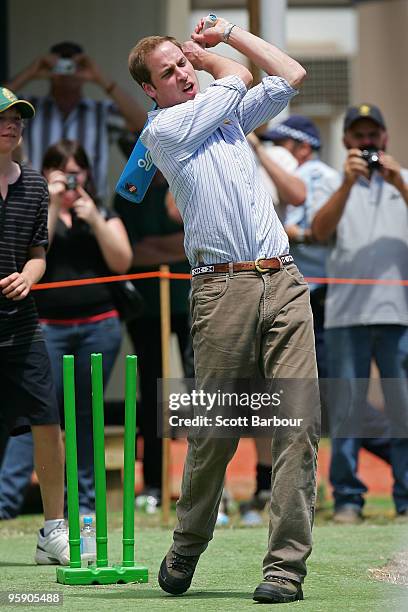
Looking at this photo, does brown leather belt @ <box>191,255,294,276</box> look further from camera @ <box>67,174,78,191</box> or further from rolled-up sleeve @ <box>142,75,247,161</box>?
camera @ <box>67,174,78,191</box>

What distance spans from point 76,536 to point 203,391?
0.77 meters

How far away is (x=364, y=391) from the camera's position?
810cm

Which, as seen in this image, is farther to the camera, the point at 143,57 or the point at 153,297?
the point at 153,297

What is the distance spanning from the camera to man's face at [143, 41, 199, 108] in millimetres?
5066

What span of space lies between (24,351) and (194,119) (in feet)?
5.47

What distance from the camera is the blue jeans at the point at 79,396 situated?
792 centimetres

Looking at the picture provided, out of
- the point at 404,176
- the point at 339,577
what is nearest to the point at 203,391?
the point at 339,577

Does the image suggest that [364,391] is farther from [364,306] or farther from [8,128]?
[8,128]

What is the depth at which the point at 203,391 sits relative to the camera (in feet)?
16.7

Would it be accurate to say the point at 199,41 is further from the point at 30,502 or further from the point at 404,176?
the point at 30,502

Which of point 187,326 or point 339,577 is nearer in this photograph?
point 339,577

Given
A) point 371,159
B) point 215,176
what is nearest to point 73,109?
point 371,159

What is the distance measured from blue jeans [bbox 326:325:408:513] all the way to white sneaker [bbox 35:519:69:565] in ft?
7.57

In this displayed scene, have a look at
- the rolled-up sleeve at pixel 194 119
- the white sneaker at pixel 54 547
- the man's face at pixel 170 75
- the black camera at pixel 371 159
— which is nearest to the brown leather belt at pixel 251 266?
the rolled-up sleeve at pixel 194 119
